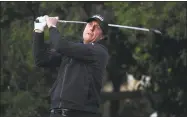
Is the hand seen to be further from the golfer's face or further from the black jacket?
the golfer's face

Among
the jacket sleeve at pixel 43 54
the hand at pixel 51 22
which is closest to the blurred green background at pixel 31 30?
the jacket sleeve at pixel 43 54

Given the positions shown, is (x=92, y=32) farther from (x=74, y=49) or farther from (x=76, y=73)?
(x=76, y=73)

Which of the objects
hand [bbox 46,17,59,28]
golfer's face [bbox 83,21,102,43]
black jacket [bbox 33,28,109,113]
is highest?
hand [bbox 46,17,59,28]

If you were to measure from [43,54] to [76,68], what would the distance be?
40 cm

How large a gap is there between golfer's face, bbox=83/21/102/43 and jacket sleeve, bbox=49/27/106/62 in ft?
0.31

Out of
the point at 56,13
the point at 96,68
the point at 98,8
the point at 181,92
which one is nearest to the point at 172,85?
the point at 181,92

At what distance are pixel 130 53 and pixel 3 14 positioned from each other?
183 inches

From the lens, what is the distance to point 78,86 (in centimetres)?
488

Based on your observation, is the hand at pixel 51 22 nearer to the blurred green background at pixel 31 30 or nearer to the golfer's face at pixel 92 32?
the golfer's face at pixel 92 32

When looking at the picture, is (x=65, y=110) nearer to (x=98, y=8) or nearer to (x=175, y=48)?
(x=98, y=8)

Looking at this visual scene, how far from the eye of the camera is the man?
4.87 metres

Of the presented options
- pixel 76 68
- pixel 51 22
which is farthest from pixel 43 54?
pixel 76 68

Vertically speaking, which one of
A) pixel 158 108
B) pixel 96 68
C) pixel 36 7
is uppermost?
pixel 36 7

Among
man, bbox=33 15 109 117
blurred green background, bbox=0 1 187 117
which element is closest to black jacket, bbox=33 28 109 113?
man, bbox=33 15 109 117
